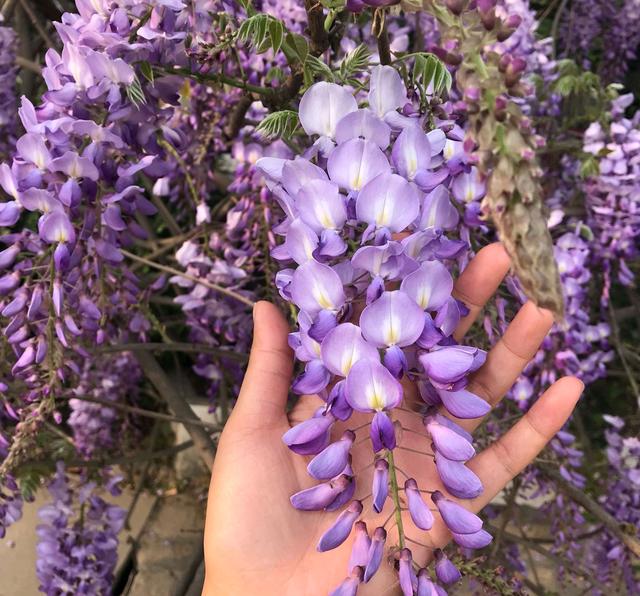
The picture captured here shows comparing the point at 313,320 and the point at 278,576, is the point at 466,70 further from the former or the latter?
the point at 278,576

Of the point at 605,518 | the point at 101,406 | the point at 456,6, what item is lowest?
the point at 101,406

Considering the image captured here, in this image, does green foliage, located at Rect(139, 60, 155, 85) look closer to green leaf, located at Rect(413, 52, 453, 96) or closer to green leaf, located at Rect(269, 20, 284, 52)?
green leaf, located at Rect(269, 20, 284, 52)

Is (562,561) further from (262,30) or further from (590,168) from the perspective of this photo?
(262,30)

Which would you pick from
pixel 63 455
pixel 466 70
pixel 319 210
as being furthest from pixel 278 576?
pixel 63 455

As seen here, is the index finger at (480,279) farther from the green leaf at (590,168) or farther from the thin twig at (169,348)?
the green leaf at (590,168)

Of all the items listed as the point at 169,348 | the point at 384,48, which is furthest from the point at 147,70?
the point at 169,348

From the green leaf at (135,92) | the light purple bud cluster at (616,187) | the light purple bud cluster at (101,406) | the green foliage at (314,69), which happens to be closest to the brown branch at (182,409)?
the light purple bud cluster at (101,406)

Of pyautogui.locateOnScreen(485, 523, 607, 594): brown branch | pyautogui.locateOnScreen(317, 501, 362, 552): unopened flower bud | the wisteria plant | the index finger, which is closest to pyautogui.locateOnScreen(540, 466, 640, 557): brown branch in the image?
the wisteria plant
